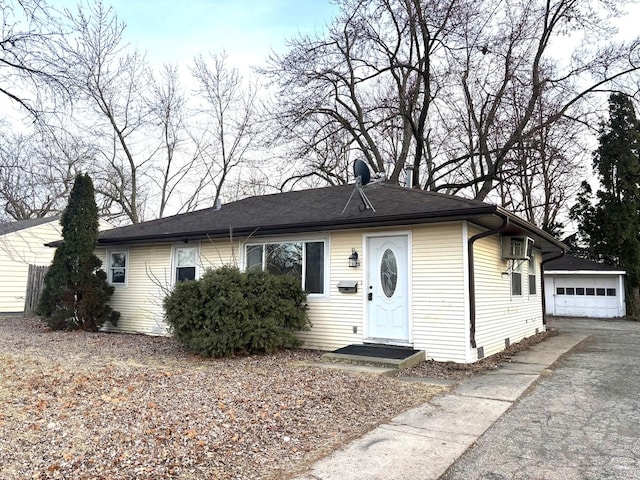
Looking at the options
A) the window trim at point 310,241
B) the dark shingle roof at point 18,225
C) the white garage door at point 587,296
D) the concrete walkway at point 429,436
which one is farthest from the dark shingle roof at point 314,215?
the white garage door at point 587,296

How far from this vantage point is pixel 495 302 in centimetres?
855

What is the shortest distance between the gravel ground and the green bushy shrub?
33cm

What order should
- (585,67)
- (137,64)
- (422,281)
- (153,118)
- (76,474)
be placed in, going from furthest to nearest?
(153,118), (137,64), (585,67), (422,281), (76,474)

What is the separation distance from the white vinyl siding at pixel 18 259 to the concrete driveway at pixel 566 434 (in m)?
15.7

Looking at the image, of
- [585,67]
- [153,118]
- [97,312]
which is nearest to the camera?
[97,312]

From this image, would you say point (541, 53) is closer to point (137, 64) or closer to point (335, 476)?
point (137, 64)

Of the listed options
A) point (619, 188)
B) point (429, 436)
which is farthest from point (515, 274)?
point (619, 188)

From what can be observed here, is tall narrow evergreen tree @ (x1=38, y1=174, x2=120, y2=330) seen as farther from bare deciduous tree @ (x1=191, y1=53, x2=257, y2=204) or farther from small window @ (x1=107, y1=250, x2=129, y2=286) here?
bare deciduous tree @ (x1=191, y1=53, x2=257, y2=204)

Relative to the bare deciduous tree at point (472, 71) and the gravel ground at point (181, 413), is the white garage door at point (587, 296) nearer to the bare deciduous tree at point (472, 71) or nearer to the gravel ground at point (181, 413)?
the bare deciduous tree at point (472, 71)

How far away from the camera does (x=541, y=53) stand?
16828 mm

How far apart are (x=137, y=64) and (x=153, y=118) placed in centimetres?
419

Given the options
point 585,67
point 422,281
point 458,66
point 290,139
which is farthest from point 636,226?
point 422,281

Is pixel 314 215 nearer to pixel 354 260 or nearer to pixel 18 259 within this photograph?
pixel 354 260

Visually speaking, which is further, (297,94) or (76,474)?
(297,94)
